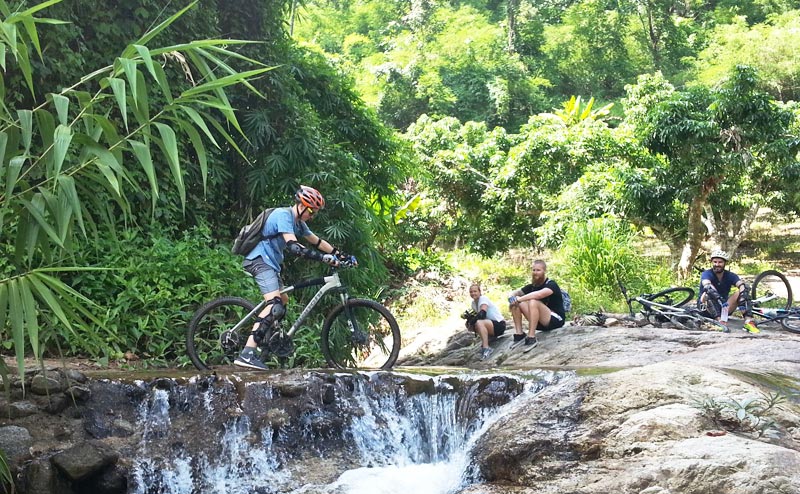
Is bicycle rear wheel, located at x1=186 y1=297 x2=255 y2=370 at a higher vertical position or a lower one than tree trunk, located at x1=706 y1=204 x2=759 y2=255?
higher

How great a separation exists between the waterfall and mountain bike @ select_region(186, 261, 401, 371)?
70cm

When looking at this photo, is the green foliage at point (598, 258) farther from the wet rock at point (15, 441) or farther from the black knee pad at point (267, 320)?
the wet rock at point (15, 441)

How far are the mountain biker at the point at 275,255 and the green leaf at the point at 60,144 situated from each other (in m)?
3.16

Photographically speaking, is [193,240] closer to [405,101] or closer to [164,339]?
[164,339]

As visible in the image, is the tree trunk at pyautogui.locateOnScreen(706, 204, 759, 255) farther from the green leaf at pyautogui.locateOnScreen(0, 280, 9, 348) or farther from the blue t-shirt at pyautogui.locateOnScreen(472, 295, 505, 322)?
the green leaf at pyautogui.locateOnScreen(0, 280, 9, 348)

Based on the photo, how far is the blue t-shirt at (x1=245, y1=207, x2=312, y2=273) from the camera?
6.61 meters

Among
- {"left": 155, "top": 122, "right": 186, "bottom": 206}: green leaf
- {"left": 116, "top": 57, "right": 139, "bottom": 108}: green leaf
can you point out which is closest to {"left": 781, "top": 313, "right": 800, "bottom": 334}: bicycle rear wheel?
{"left": 155, "top": 122, "right": 186, "bottom": 206}: green leaf

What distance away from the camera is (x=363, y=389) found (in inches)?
250

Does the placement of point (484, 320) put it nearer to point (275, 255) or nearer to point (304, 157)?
point (304, 157)

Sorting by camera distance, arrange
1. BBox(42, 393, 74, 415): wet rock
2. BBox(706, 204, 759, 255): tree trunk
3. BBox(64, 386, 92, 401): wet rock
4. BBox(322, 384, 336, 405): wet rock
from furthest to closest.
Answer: BBox(706, 204, 759, 255): tree trunk, BBox(322, 384, 336, 405): wet rock, BBox(64, 386, 92, 401): wet rock, BBox(42, 393, 74, 415): wet rock

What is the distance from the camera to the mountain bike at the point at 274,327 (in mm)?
6938

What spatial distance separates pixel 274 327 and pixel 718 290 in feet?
21.6

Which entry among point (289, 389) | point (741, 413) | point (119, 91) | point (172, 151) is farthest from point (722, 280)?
point (119, 91)

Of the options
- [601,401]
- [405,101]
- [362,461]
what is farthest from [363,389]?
[405,101]
